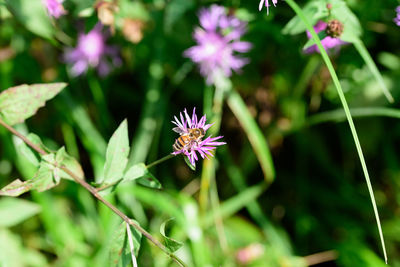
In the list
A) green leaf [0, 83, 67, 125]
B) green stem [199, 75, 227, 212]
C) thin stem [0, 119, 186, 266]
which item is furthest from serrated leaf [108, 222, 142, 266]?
green stem [199, 75, 227, 212]

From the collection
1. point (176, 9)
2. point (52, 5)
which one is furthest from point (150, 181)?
point (176, 9)

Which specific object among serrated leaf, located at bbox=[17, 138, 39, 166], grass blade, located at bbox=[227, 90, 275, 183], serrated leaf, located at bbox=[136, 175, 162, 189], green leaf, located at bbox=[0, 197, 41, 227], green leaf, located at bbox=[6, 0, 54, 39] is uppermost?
green leaf, located at bbox=[6, 0, 54, 39]

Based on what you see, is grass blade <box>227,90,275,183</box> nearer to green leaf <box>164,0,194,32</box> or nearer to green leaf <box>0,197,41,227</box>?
green leaf <box>164,0,194,32</box>

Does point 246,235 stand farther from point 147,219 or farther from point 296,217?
point 147,219

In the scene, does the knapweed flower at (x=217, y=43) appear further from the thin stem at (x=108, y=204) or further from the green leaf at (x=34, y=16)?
the thin stem at (x=108, y=204)

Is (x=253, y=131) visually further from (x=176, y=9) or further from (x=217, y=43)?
(x=176, y=9)

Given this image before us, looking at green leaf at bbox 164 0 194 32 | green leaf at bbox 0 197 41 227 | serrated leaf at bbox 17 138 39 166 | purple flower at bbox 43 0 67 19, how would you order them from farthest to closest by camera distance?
1. green leaf at bbox 0 197 41 227
2. green leaf at bbox 164 0 194 32
3. purple flower at bbox 43 0 67 19
4. serrated leaf at bbox 17 138 39 166

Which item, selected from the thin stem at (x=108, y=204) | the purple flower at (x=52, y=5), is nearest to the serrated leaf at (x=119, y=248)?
the thin stem at (x=108, y=204)
